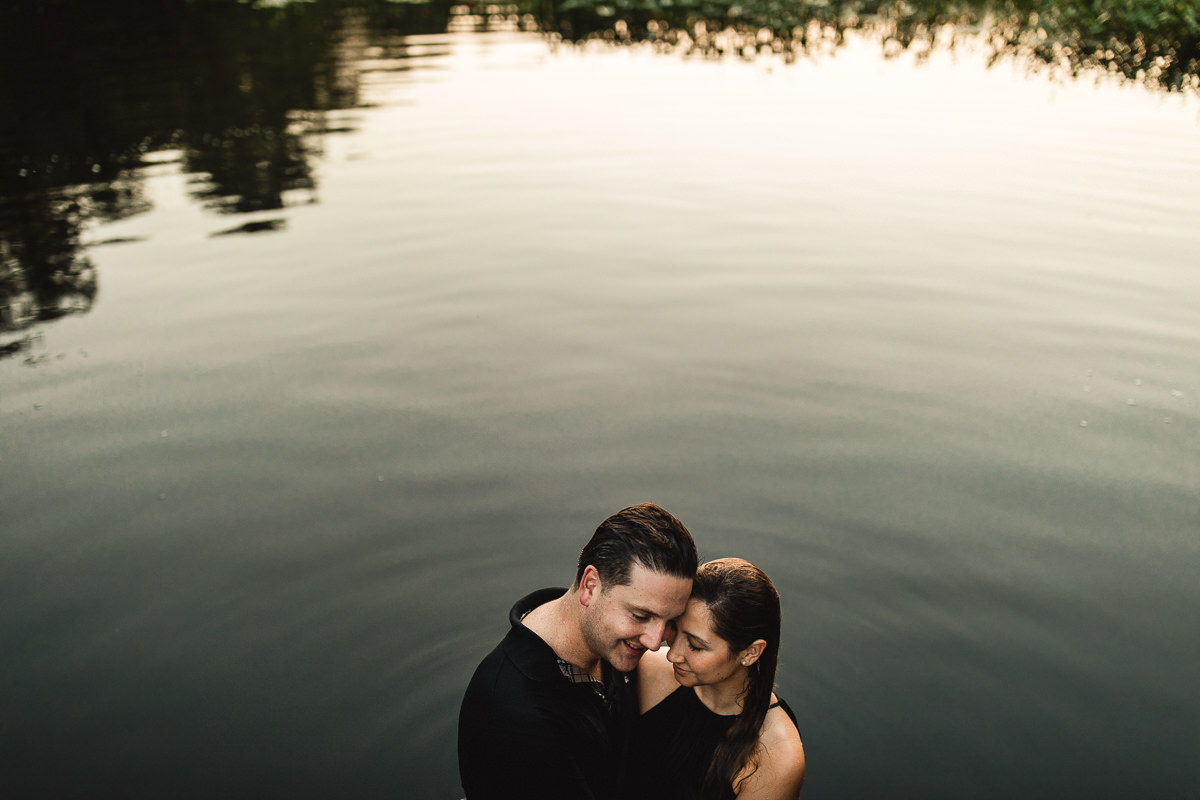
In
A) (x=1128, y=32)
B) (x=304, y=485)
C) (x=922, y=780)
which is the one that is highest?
(x=1128, y=32)

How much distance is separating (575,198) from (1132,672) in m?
10.5

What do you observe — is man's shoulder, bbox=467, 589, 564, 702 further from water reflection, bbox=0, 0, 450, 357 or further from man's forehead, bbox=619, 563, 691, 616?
water reflection, bbox=0, 0, 450, 357

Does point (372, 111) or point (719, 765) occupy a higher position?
point (372, 111)

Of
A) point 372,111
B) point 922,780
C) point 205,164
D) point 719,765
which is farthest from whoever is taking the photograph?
point 372,111

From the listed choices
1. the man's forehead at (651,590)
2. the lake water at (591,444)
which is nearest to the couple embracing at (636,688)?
the man's forehead at (651,590)

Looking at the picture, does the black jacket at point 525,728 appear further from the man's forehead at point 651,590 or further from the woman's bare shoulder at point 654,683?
the woman's bare shoulder at point 654,683

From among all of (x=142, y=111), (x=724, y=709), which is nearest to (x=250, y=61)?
(x=142, y=111)

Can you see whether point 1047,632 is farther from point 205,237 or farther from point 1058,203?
point 205,237

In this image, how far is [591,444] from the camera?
7.96m

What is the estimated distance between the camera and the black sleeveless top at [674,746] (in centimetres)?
420

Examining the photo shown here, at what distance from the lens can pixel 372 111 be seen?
20078mm

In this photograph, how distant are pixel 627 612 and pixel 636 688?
978 mm

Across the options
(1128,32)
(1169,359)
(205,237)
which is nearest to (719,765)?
(1169,359)

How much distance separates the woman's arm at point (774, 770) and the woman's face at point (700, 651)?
0.30 metres
